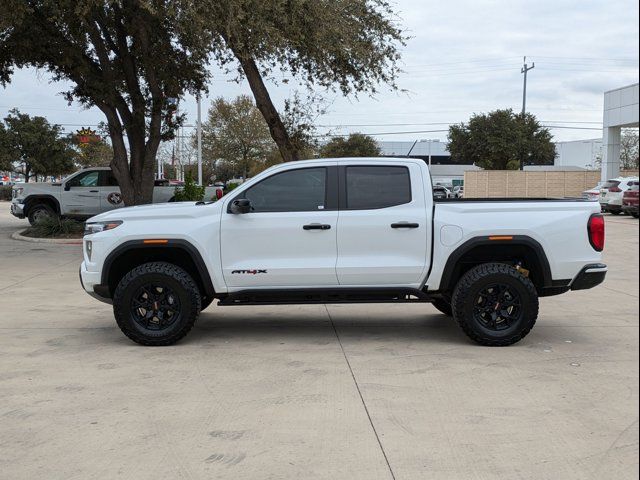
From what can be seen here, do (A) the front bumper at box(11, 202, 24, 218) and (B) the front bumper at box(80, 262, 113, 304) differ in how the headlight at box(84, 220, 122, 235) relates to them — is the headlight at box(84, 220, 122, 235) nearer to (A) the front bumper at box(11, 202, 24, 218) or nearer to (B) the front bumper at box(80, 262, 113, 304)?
(B) the front bumper at box(80, 262, 113, 304)

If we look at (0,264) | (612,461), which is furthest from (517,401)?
(0,264)

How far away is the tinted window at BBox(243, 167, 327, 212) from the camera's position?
6852mm

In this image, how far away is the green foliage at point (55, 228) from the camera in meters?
18.8

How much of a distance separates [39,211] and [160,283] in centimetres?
1614

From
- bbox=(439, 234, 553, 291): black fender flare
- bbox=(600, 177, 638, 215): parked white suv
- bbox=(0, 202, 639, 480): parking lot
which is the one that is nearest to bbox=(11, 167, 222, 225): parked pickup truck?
bbox=(0, 202, 639, 480): parking lot

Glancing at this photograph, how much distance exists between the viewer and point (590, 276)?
6.57m

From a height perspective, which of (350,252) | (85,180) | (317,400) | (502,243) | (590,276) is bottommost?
(317,400)

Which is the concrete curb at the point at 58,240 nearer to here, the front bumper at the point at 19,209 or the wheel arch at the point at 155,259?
the front bumper at the point at 19,209

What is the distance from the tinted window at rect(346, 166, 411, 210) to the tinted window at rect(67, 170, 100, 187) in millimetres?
16089

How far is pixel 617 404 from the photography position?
4977mm

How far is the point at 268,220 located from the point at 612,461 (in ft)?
13.0

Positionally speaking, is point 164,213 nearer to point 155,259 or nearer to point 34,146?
point 155,259

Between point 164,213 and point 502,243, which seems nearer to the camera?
point 502,243

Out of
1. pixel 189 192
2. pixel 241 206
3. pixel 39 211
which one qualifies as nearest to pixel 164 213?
pixel 241 206
